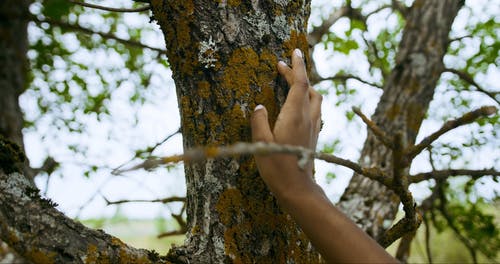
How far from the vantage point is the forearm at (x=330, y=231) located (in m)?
1.41

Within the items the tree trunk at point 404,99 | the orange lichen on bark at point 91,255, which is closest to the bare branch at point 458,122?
the orange lichen on bark at point 91,255

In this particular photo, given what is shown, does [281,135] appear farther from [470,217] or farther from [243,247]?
[470,217]

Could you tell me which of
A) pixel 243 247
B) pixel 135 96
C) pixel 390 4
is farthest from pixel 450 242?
pixel 243 247

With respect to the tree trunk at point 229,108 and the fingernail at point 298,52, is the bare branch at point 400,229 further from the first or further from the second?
the fingernail at point 298,52

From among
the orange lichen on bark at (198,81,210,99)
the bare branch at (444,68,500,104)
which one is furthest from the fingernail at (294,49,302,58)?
the bare branch at (444,68,500,104)

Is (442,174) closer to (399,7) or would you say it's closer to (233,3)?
(233,3)

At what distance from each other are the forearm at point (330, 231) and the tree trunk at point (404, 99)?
1.74 metres

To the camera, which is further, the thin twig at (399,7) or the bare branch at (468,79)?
the thin twig at (399,7)

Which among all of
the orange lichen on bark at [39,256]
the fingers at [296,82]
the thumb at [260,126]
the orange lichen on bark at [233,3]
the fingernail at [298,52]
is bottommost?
the orange lichen on bark at [39,256]

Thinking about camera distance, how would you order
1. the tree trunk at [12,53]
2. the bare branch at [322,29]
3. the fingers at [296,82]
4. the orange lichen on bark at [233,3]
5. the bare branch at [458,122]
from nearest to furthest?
the bare branch at [458,122], the fingers at [296,82], the orange lichen on bark at [233,3], the bare branch at [322,29], the tree trunk at [12,53]

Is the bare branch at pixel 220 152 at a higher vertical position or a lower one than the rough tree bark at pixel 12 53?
lower

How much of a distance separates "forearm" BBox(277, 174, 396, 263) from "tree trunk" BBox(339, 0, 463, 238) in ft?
5.72

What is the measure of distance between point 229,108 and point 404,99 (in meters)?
2.23

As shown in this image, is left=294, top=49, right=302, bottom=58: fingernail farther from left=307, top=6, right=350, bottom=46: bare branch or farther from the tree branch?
left=307, top=6, right=350, bottom=46: bare branch
